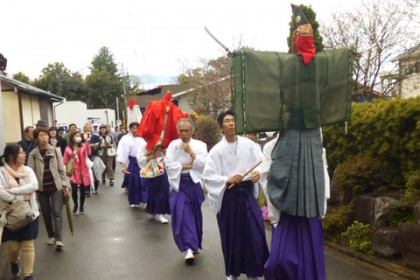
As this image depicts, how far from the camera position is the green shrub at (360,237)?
5844mm

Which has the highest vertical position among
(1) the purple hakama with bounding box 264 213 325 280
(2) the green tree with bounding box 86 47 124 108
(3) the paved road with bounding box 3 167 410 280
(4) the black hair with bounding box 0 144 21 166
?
(2) the green tree with bounding box 86 47 124 108

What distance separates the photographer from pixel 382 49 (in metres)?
14.6

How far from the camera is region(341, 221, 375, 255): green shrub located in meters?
5.84

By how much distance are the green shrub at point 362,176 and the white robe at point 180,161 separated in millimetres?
2227

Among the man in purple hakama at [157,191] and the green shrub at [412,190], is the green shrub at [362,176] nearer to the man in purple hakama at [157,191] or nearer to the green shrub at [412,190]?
the green shrub at [412,190]

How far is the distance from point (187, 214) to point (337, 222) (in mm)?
2253

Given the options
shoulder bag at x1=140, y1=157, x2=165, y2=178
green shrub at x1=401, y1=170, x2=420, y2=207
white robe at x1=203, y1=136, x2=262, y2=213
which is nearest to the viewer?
white robe at x1=203, y1=136, x2=262, y2=213

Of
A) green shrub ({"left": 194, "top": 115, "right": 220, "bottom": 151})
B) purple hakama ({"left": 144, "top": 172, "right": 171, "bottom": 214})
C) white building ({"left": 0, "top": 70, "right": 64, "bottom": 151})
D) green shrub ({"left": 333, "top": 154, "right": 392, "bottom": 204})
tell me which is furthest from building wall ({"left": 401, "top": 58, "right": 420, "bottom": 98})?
white building ({"left": 0, "top": 70, "right": 64, "bottom": 151})

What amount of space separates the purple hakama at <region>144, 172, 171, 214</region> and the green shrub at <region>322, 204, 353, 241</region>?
10.2ft

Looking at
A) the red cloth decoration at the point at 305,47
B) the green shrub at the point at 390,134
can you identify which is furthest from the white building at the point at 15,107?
the red cloth decoration at the point at 305,47

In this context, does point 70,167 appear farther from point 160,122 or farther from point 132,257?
point 132,257

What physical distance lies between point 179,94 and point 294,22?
29.5 m

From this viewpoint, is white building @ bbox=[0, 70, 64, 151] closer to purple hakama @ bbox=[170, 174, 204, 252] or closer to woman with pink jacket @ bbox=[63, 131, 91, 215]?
woman with pink jacket @ bbox=[63, 131, 91, 215]

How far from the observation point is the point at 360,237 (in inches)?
239
